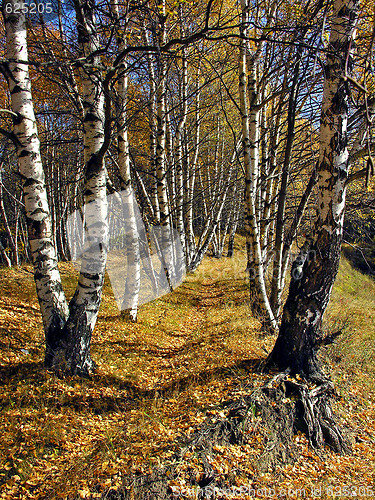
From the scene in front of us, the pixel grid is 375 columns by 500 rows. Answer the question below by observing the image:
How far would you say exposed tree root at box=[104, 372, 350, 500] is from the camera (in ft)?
9.01

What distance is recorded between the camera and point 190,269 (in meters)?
14.3

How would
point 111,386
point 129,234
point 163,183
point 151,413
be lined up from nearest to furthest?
1. point 151,413
2. point 111,386
3. point 129,234
4. point 163,183

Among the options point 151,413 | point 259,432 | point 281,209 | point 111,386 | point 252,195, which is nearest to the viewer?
point 259,432

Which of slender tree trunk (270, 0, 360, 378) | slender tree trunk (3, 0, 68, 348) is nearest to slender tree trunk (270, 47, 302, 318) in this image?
slender tree trunk (270, 0, 360, 378)

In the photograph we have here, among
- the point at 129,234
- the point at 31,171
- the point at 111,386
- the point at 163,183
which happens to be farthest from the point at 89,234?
the point at 163,183

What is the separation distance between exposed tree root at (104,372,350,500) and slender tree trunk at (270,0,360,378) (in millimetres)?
450

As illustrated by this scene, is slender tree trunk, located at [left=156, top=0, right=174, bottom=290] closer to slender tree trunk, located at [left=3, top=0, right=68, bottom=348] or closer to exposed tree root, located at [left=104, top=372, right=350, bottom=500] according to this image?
slender tree trunk, located at [left=3, top=0, right=68, bottom=348]

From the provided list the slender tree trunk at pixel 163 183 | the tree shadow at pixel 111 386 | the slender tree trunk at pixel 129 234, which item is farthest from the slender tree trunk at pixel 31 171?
the slender tree trunk at pixel 163 183

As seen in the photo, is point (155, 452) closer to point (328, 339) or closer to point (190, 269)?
point (328, 339)

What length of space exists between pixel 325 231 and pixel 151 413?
10.7ft

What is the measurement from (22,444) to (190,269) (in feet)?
37.4

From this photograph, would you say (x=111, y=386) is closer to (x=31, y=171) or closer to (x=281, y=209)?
(x=31, y=171)

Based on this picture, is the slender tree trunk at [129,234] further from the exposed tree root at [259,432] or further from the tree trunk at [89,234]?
the exposed tree root at [259,432]

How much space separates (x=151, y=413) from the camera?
152 inches
